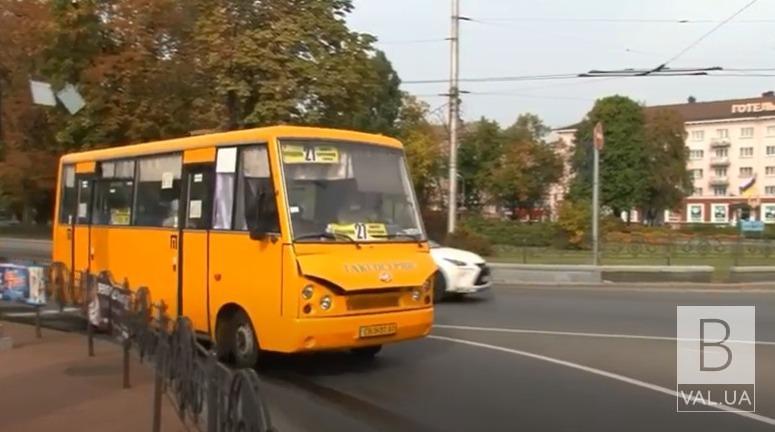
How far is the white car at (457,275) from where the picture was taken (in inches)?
696

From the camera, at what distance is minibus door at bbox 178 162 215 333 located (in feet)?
34.4

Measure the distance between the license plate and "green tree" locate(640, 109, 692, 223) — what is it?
85.8 meters

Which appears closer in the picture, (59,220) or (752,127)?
(59,220)

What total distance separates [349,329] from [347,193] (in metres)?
1.52

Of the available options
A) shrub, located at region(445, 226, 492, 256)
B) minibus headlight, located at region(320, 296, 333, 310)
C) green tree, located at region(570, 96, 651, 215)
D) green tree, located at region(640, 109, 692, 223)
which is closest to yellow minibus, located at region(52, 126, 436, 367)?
minibus headlight, located at region(320, 296, 333, 310)

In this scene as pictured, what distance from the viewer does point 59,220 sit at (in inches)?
603

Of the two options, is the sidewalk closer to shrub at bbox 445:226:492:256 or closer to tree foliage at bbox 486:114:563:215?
shrub at bbox 445:226:492:256

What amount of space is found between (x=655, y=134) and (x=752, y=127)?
38.7m

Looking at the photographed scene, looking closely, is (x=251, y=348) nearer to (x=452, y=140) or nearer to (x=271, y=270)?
(x=271, y=270)

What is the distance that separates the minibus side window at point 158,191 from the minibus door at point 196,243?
0.31 m

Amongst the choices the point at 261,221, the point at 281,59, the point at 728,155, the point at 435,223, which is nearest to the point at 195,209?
the point at 261,221

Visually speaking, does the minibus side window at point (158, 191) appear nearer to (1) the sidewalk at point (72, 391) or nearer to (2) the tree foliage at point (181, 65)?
(1) the sidewalk at point (72, 391)

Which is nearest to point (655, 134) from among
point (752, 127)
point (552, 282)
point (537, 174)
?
point (537, 174)

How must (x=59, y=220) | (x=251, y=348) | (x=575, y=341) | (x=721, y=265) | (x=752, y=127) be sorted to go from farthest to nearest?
1. (x=752, y=127)
2. (x=721, y=265)
3. (x=59, y=220)
4. (x=575, y=341)
5. (x=251, y=348)
